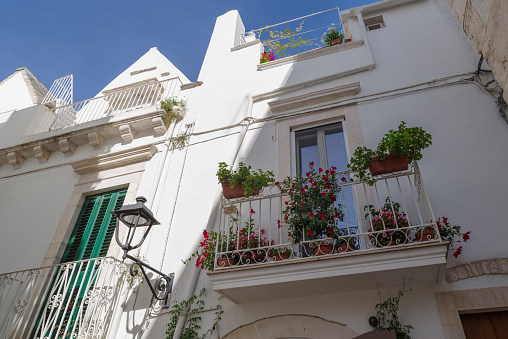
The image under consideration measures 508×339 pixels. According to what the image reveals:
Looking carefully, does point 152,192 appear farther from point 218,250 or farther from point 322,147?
point 322,147

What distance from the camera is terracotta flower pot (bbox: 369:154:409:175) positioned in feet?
14.0

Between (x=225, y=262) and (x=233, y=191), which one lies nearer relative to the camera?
(x=225, y=262)

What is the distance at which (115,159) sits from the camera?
7160mm

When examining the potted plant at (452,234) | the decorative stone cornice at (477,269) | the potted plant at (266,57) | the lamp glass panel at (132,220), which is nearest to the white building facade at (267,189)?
the decorative stone cornice at (477,269)

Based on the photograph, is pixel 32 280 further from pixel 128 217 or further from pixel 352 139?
pixel 352 139

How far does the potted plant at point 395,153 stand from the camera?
4180mm

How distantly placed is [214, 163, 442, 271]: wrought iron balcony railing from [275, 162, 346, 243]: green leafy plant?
0.07 metres

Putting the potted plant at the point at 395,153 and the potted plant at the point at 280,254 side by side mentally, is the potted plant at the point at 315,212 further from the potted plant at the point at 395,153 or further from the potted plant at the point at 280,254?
the potted plant at the point at 395,153

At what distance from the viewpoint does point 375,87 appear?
6145 millimetres

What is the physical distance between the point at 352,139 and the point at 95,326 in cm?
433

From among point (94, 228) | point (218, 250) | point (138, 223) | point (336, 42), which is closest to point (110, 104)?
point (94, 228)

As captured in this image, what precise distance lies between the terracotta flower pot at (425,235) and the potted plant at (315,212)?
2.74 ft

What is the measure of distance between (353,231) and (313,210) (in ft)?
2.20

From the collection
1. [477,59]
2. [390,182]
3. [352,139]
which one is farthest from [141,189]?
[477,59]
